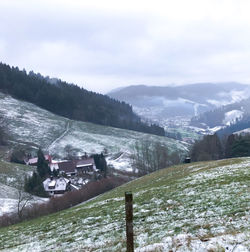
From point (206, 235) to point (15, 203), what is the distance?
66596 millimetres

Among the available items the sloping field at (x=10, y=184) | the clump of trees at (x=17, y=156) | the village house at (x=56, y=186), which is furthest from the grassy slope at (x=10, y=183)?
the clump of trees at (x=17, y=156)

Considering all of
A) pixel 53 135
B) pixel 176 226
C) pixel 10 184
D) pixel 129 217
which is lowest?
pixel 10 184

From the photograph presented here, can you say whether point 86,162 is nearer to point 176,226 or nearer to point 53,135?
point 53,135

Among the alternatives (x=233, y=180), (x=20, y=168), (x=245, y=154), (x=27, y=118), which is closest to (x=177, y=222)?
(x=233, y=180)

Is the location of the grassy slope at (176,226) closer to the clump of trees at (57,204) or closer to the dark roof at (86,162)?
the clump of trees at (57,204)

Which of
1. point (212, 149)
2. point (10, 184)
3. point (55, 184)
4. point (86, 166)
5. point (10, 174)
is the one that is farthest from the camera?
point (86, 166)

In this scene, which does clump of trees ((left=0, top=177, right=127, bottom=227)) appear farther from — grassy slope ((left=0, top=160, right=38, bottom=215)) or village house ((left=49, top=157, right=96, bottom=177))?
village house ((left=49, top=157, right=96, bottom=177))

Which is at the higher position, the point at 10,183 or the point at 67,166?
the point at 67,166

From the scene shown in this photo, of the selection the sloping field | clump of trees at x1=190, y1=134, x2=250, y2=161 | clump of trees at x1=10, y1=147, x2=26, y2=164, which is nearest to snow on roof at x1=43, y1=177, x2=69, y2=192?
the sloping field

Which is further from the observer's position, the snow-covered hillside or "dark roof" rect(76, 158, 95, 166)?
the snow-covered hillside

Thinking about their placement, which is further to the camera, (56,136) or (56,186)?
(56,136)

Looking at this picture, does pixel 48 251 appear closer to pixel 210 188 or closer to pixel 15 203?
pixel 210 188

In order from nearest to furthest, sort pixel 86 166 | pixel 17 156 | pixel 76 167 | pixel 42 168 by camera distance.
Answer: pixel 42 168 → pixel 17 156 → pixel 76 167 → pixel 86 166

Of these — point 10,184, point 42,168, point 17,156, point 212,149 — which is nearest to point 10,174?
point 10,184
